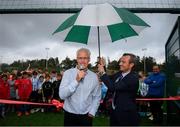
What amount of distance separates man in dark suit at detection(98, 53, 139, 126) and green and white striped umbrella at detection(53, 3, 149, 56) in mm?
686

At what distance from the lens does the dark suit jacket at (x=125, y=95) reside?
4.91m

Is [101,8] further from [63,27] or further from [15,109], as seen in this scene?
[15,109]

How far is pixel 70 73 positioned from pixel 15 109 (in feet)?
34.7

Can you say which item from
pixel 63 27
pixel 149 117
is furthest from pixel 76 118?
pixel 149 117

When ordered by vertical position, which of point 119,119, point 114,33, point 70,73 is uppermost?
point 114,33

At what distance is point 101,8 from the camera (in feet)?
18.6

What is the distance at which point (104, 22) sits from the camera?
5.51m

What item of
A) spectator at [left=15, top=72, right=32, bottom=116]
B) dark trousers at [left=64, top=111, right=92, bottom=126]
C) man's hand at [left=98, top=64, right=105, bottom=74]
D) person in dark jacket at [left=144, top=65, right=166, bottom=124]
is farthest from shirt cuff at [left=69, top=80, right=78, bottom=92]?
spectator at [left=15, top=72, right=32, bottom=116]

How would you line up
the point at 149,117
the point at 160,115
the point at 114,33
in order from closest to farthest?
the point at 114,33
the point at 160,115
the point at 149,117

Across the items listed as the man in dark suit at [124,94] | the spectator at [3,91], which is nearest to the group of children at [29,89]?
the spectator at [3,91]

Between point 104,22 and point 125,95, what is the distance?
1149mm

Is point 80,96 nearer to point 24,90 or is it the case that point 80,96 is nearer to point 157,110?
point 157,110

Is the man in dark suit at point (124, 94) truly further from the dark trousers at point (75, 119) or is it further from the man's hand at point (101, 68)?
the dark trousers at point (75, 119)

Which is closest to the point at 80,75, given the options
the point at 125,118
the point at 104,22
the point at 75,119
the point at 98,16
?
the point at 75,119
